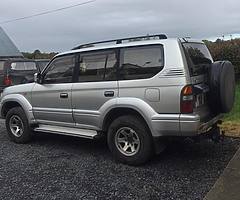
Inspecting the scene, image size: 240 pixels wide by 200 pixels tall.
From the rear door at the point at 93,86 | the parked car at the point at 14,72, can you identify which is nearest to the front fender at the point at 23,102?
the rear door at the point at 93,86

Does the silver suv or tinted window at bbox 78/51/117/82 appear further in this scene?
tinted window at bbox 78/51/117/82

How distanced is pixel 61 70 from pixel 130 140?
6.24ft

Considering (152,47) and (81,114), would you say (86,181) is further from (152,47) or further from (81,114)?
(152,47)

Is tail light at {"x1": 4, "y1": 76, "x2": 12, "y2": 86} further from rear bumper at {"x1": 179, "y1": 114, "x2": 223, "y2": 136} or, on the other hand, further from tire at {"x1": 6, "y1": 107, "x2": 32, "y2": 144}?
rear bumper at {"x1": 179, "y1": 114, "x2": 223, "y2": 136}

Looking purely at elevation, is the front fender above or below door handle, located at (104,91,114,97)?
below

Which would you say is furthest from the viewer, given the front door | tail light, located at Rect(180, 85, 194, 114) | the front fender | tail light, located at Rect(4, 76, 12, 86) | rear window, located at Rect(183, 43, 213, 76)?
tail light, located at Rect(4, 76, 12, 86)

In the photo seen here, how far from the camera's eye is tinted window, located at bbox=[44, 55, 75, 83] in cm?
657

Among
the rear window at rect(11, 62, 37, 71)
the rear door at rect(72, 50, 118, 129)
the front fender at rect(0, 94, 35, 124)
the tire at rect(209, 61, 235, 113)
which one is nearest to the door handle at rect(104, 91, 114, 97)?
the rear door at rect(72, 50, 118, 129)

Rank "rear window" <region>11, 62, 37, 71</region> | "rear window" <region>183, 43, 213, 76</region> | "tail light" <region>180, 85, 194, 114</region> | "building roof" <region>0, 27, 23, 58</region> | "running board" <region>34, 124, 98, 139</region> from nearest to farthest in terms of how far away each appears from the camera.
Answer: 1. "tail light" <region>180, 85, 194, 114</region>
2. "rear window" <region>183, 43, 213, 76</region>
3. "running board" <region>34, 124, 98, 139</region>
4. "rear window" <region>11, 62, 37, 71</region>
5. "building roof" <region>0, 27, 23, 58</region>

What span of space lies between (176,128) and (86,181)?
4.62 feet

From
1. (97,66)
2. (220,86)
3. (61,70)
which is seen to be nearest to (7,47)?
(61,70)

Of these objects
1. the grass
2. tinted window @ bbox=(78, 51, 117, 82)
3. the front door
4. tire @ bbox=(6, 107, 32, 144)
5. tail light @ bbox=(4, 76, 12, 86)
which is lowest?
the grass

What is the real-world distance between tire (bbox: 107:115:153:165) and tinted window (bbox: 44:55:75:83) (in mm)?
1332

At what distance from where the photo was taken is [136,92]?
5508 mm
